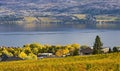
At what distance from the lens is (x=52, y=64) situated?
12.2 meters

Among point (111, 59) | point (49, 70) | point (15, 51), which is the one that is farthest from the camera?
point (15, 51)

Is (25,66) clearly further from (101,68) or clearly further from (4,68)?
(101,68)

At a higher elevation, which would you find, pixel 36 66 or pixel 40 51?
pixel 36 66

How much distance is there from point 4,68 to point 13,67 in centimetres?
29

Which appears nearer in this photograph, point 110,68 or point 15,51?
point 110,68

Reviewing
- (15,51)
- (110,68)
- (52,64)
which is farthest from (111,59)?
(15,51)

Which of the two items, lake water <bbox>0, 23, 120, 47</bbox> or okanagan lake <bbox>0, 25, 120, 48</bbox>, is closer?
okanagan lake <bbox>0, 25, 120, 48</bbox>

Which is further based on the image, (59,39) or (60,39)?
(59,39)

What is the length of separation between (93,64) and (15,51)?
183 ft

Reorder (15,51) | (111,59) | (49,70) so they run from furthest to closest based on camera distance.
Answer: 1. (15,51)
2. (111,59)
3. (49,70)

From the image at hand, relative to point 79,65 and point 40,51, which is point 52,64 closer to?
point 79,65

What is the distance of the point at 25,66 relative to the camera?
39.9 feet

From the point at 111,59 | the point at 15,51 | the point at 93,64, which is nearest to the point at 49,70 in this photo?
the point at 93,64

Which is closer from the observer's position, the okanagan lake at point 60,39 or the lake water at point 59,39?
the okanagan lake at point 60,39
